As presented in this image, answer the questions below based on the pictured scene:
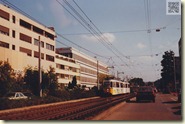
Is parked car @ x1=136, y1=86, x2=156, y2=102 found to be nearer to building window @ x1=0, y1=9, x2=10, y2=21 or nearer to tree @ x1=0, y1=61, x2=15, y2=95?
tree @ x1=0, y1=61, x2=15, y2=95

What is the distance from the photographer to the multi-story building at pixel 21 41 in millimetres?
47463

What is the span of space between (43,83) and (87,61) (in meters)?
68.5

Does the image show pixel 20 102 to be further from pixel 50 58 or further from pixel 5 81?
pixel 50 58

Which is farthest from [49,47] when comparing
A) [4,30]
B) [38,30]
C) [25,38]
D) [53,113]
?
[53,113]

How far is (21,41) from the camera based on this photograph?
5456 cm

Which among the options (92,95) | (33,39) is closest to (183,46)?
(92,95)

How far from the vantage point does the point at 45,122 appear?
13.3 meters

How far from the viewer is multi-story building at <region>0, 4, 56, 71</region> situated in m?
47.5

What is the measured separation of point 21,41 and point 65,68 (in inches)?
1035

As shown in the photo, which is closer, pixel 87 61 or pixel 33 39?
pixel 33 39

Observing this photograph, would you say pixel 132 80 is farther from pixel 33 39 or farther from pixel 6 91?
pixel 6 91

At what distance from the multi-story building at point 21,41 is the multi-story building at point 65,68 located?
6.65 meters

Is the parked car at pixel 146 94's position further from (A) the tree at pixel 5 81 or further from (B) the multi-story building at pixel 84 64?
(B) the multi-story building at pixel 84 64

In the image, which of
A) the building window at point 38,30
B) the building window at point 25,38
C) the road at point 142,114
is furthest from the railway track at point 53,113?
the building window at point 38,30
